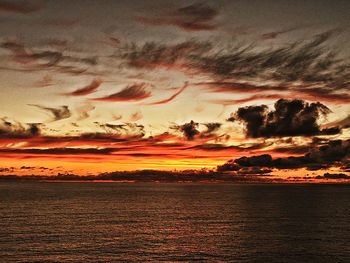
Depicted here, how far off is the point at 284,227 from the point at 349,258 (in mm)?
35965

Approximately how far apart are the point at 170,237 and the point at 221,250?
16.4 m

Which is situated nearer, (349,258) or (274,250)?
(349,258)

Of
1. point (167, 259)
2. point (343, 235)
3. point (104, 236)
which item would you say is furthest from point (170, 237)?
point (343, 235)

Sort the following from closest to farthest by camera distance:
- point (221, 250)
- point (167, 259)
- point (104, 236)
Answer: point (167, 259) < point (221, 250) < point (104, 236)

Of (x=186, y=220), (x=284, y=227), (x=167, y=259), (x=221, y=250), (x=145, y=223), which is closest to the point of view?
(x=167, y=259)

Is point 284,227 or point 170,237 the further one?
point 284,227

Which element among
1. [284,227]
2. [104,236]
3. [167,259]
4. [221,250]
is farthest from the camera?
[284,227]

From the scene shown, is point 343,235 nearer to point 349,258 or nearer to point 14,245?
point 349,258

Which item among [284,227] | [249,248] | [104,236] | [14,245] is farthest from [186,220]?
[14,245]

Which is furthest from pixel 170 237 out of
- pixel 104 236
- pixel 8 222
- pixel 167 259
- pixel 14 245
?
pixel 8 222

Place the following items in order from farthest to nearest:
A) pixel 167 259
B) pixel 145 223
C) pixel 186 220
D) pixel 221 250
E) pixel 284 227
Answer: pixel 186 220
pixel 145 223
pixel 284 227
pixel 221 250
pixel 167 259

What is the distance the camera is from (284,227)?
104 metres

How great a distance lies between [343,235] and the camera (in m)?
90.5

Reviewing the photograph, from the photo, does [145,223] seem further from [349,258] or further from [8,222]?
[349,258]
